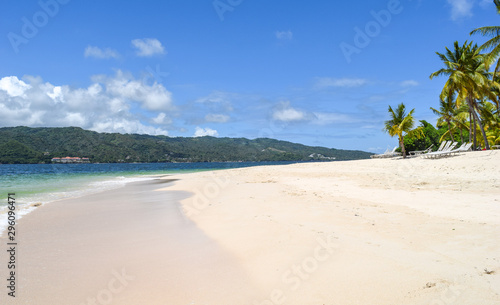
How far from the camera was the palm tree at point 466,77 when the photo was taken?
1006 inches

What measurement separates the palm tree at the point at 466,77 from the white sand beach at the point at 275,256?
23.3 meters

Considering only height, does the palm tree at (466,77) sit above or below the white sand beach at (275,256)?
above

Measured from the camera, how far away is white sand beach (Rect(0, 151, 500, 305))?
314cm

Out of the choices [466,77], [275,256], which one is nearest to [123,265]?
[275,256]

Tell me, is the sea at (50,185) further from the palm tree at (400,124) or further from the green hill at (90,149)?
the green hill at (90,149)

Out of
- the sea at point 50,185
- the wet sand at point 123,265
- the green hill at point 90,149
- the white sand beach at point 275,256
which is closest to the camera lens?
the white sand beach at point 275,256

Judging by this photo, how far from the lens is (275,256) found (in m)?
4.32

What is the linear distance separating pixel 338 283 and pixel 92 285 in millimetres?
3093

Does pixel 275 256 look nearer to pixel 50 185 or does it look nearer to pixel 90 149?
pixel 50 185

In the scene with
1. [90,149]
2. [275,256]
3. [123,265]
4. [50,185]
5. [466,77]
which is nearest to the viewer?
[123,265]

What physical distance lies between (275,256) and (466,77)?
30.2 meters

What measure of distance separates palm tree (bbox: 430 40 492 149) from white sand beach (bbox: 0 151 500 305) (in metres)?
23.3

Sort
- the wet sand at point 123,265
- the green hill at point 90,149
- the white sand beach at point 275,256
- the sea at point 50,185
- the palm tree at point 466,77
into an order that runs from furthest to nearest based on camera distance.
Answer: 1. the green hill at point 90,149
2. the palm tree at point 466,77
3. the sea at point 50,185
4. the wet sand at point 123,265
5. the white sand beach at point 275,256

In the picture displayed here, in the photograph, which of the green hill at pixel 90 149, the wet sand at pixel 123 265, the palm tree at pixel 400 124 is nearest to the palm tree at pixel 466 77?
the palm tree at pixel 400 124
